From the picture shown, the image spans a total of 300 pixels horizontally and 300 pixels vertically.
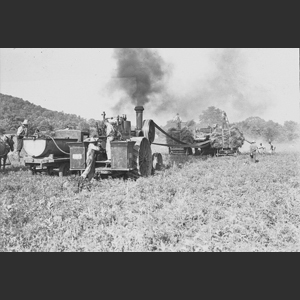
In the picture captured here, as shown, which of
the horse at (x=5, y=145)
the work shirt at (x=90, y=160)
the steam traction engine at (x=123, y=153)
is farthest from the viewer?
the horse at (x=5, y=145)

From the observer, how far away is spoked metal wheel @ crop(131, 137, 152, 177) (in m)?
9.02

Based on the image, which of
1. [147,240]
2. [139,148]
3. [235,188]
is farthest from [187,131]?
[147,240]

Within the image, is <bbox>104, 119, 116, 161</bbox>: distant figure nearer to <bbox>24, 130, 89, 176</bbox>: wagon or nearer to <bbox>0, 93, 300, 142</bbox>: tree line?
<bbox>0, 93, 300, 142</bbox>: tree line

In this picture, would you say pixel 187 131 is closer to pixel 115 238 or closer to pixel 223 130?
pixel 223 130

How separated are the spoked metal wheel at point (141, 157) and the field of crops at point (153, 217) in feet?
4.79

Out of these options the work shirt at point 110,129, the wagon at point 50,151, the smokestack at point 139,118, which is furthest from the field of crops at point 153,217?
the smokestack at point 139,118

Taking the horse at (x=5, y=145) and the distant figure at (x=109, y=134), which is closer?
the distant figure at (x=109, y=134)

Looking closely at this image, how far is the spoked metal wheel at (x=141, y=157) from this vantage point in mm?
9016

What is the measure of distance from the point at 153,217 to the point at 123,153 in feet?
12.3

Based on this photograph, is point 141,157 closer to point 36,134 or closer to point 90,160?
point 90,160

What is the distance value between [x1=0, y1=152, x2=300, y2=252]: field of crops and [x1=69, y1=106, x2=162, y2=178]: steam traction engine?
3.83 feet

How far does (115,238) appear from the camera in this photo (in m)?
4.06

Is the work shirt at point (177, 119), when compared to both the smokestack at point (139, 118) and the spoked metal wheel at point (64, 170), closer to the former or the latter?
the smokestack at point (139, 118)

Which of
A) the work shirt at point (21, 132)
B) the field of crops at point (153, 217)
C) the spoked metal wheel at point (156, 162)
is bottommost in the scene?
the field of crops at point (153, 217)
